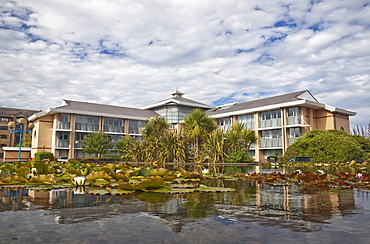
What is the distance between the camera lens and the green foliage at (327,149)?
66.6 feet

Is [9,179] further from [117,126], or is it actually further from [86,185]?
[117,126]

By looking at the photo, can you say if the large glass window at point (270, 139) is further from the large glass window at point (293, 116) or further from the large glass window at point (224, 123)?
the large glass window at point (224, 123)

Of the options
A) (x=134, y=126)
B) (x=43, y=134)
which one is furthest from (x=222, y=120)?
(x=43, y=134)

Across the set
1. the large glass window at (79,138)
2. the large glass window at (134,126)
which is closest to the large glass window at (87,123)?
the large glass window at (79,138)

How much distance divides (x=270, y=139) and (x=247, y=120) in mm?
4219

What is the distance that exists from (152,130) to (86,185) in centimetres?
2144

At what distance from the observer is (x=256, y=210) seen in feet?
8.70

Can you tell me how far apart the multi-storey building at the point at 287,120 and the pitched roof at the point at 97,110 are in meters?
14.7

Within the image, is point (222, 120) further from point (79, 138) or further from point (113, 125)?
point (79, 138)

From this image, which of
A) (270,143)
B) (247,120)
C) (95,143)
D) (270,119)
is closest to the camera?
(270,143)

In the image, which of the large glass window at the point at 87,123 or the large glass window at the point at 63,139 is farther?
the large glass window at the point at 87,123

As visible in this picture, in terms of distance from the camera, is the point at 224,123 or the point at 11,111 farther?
the point at 11,111

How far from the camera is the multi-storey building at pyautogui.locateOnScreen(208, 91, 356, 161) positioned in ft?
97.2

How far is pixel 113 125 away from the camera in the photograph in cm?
3878
